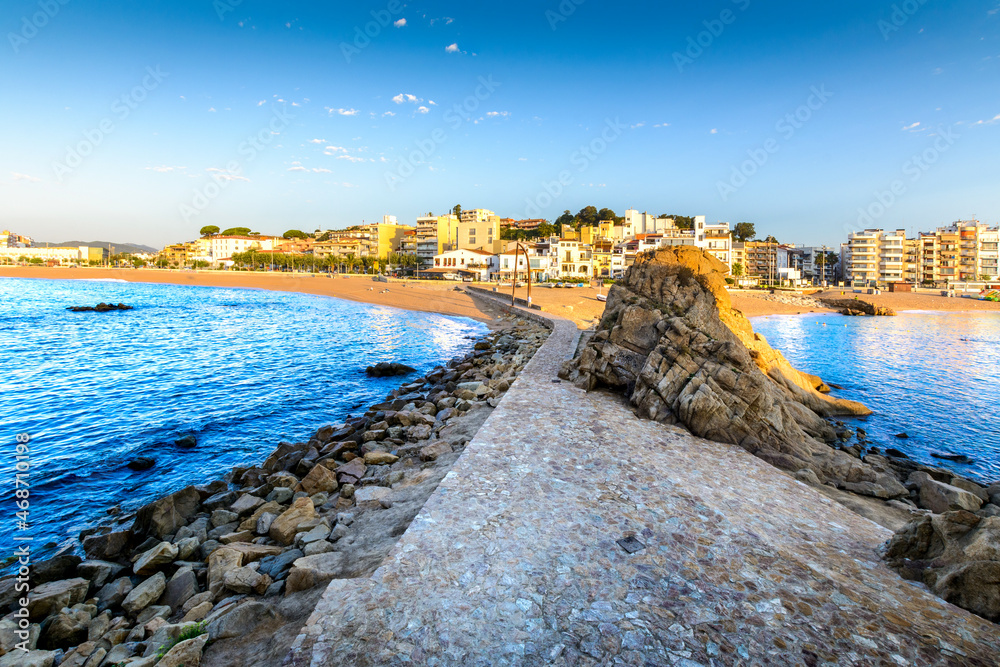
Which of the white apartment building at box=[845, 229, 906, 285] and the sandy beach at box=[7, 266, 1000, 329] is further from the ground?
the white apartment building at box=[845, 229, 906, 285]

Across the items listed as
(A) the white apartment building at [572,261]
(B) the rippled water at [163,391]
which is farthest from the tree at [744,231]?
(B) the rippled water at [163,391]

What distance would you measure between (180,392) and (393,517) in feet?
52.4

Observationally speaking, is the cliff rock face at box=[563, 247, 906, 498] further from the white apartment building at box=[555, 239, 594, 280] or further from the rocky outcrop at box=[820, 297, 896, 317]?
the white apartment building at box=[555, 239, 594, 280]

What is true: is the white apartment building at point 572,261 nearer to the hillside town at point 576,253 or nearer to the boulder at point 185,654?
the hillside town at point 576,253

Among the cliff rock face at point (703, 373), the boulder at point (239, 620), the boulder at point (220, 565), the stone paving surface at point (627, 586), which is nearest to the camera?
the stone paving surface at point (627, 586)

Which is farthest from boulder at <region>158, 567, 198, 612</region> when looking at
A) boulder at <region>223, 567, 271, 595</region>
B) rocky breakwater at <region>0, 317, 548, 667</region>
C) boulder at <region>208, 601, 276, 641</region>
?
boulder at <region>208, 601, 276, 641</region>

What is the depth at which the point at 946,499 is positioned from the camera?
9570 millimetres

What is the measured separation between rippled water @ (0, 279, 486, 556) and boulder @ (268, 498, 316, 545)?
4649mm

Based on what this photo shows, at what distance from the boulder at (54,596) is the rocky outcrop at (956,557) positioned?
10.5m

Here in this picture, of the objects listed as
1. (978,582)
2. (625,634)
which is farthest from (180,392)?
(978,582)

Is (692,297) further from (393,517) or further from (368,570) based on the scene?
(368,570)

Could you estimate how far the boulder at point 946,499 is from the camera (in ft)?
31.0

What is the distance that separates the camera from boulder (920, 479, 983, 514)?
31.0 ft

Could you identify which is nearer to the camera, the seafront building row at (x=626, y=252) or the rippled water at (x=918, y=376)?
the rippled water at (x=918, y=376)
